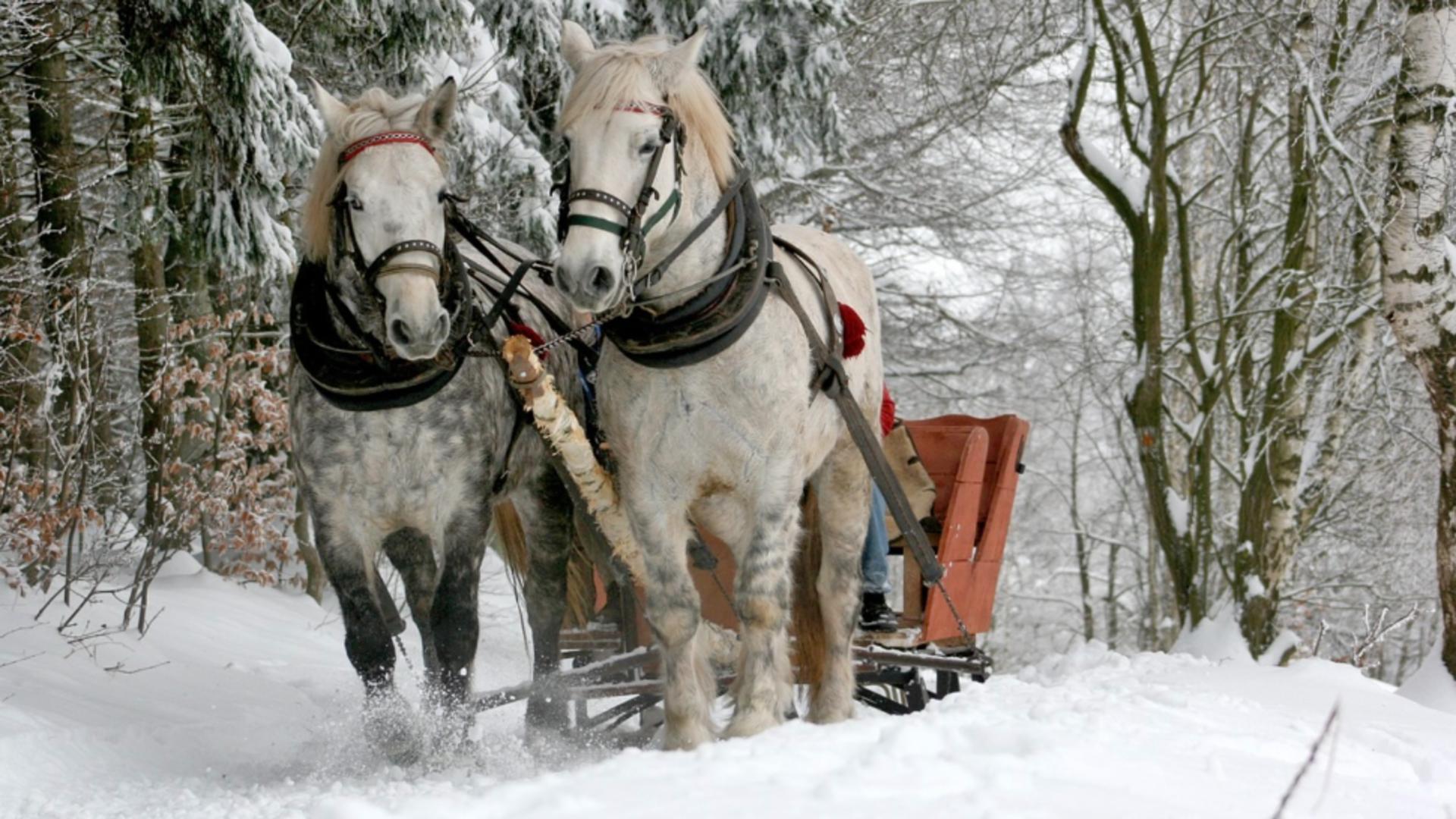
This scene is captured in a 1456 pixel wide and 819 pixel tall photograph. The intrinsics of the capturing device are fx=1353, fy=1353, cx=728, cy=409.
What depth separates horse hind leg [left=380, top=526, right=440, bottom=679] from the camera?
4664 millimetres

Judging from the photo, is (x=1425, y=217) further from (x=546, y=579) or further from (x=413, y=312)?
(x=413, y=312)

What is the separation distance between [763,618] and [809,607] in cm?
86

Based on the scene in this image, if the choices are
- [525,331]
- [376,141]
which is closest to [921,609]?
[525,331]

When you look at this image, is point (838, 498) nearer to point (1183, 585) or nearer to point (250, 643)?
point (250, 643)

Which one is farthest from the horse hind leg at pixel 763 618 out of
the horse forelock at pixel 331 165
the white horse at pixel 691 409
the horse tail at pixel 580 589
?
the horse tail at pixel 580 589

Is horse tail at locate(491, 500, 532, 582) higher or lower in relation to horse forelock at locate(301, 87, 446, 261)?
lower

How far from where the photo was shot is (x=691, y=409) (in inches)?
154

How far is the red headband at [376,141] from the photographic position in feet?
13.4

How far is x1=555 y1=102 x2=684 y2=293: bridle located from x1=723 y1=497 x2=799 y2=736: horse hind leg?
0.83m

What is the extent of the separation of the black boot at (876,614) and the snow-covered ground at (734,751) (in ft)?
1.27

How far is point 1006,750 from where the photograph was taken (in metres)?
3.14

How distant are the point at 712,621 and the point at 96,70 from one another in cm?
640

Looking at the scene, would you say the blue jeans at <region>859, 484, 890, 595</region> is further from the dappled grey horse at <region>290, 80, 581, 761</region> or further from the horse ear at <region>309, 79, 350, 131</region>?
the horse ear at <region>309, 79, 350, 131</region>

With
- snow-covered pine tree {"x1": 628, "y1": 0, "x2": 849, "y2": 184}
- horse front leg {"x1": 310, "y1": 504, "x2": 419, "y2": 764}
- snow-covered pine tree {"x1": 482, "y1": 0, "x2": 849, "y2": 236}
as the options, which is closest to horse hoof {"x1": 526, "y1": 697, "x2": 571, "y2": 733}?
horse front leg {"x1": 310, "y1": 504, "x2": 419, "y2": 764}
